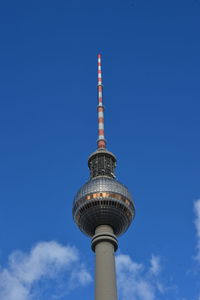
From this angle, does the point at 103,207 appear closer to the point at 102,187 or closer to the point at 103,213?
the point at 103,213

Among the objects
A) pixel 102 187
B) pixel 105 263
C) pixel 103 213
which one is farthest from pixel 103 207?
pixel 105 263

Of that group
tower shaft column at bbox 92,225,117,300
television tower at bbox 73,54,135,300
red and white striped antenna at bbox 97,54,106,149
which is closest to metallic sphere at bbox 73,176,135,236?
television tower at bbox 73,54,135,300

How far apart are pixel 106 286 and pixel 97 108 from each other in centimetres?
4149

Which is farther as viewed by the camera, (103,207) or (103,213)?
(103,207)

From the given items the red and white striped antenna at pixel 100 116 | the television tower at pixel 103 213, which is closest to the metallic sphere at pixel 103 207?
the television tower at pixel 103 213

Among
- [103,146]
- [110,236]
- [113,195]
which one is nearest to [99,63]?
[103,146]

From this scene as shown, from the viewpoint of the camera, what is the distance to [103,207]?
72750 mm

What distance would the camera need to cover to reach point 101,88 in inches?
3789

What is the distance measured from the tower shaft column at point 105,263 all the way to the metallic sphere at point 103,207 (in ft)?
5.57

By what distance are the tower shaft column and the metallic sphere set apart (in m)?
1.70

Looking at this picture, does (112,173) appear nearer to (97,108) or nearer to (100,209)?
Answer: (100,209)

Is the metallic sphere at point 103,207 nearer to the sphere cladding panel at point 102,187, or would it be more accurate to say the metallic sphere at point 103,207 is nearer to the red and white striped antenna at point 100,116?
the sphere cladding panel at point 102,187

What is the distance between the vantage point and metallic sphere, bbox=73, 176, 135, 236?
239 feet

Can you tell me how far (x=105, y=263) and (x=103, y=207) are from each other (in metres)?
10.2
